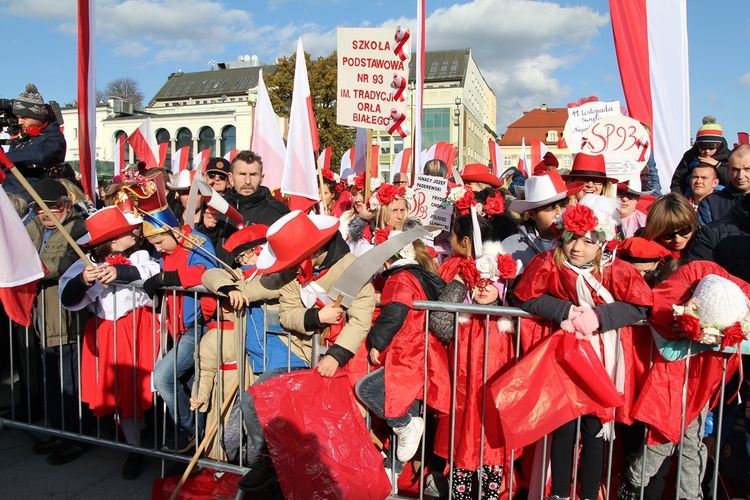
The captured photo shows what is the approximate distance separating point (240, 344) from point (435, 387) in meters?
1.26

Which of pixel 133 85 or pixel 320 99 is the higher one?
pixel 133 85

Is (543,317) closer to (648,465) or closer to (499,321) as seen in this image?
(499,321)

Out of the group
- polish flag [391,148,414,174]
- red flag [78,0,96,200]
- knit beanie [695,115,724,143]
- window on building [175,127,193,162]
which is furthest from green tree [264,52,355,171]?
knit beanie [695,115,724,143]

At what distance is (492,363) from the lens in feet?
11.3

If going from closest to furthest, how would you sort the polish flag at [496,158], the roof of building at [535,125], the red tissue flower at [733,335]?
the red tissue flower at [733,335] < the polish flag at [496,158] < the roof of building at [535,125]

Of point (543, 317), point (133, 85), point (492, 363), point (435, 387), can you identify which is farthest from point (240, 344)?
point (133, 85)

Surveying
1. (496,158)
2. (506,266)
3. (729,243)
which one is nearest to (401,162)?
(496,158)

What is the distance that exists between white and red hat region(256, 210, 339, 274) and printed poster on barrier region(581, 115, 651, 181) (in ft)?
9.38

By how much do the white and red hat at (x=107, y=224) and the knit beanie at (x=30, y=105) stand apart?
2521 millimetres

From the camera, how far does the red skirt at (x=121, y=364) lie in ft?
13.7

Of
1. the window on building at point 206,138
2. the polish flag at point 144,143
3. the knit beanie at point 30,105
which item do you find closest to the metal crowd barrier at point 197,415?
the knit beanie at point 30,105

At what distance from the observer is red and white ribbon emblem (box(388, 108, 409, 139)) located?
585 centimetres

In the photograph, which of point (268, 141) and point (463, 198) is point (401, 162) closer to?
point (268, 141)

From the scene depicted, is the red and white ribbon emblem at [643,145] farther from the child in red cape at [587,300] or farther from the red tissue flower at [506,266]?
the red tissue flower at [506,266]
